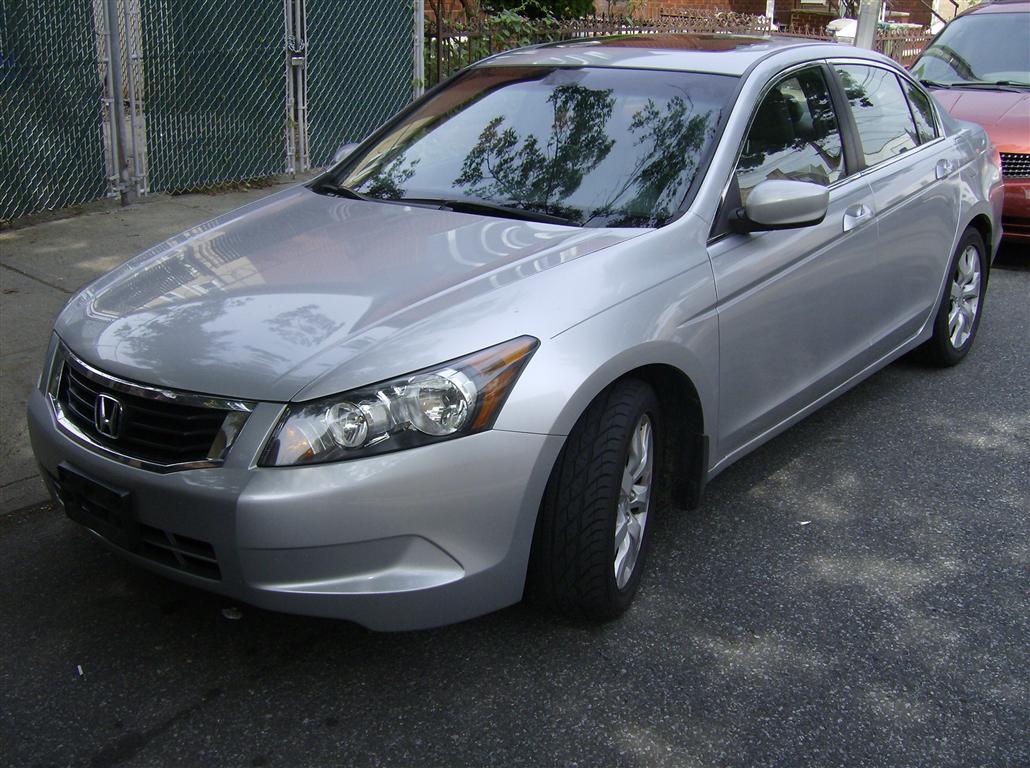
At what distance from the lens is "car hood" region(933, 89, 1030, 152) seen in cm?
800

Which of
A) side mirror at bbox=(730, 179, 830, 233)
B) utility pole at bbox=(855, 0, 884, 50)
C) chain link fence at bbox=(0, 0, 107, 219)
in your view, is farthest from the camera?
utility pole at bbox=(855, 0, 884, 50)

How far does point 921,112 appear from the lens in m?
5.39

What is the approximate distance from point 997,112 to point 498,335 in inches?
263

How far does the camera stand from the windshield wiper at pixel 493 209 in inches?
145

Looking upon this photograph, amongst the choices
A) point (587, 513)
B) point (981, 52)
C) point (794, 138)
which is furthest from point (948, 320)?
point (981, 52)

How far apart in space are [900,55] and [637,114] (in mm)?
13040

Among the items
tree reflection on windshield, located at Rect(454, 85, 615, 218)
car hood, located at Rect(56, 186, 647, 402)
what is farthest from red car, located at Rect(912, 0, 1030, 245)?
car hood, located at Rect(56, 186, 647, 402)

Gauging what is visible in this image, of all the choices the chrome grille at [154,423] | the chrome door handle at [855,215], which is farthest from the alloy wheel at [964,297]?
the chrome grille at [154,423]

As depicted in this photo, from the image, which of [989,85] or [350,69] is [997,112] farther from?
[350,69]

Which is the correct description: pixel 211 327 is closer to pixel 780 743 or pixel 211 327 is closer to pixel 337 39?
pixel 780 743

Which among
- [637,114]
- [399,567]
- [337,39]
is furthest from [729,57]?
[337,39]

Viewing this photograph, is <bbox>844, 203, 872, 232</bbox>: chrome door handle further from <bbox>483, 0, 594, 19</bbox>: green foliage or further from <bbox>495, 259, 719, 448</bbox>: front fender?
<bbox>483, 0, 594, 19</bbox>: green foliage

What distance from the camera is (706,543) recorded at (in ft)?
→ 13.0

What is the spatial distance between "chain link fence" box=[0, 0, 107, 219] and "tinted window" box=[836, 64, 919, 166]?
214 inches
